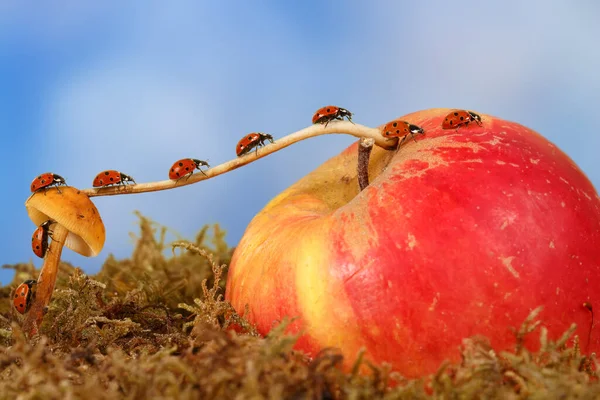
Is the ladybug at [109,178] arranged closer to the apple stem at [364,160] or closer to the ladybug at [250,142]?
the ladybug at [250,142]

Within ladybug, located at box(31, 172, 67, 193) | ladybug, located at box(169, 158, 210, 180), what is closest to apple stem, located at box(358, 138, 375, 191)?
ladybug, located at box(169, 158, 210, 180)

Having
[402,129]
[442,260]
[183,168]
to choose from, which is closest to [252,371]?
[442,260]

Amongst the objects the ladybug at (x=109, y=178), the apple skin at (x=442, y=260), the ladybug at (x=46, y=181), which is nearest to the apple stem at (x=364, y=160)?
the apple skin at (x=442, y=260)

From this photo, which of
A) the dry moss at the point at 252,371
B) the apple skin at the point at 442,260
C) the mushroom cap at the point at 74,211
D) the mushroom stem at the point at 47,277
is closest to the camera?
the dry moss at the point at 252,371

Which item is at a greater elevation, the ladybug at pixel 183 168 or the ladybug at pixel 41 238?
the ladybug at pixel 183 168

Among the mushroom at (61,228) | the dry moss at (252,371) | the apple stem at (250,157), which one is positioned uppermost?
the apple stem at (250,157)

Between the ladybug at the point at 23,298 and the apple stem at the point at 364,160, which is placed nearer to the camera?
the ladybug at the point at 23,298
